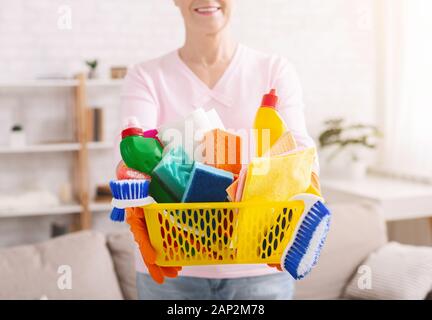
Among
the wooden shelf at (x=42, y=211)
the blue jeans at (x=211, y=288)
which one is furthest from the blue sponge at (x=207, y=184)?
the wooden shelf at (x=42, y=211)

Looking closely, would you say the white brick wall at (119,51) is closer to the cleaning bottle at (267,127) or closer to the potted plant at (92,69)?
the potted plant at (92,69)

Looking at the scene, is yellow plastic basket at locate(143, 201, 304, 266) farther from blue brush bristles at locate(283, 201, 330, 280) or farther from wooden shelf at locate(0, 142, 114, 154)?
wooden shelf at locate(0, 142, 114, 154)

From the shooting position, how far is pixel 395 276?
1.68 m

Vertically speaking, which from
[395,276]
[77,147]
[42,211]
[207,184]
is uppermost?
[207,184]

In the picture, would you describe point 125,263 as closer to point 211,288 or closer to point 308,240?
point 211,288

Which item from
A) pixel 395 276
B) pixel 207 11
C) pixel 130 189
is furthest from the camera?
pixel 395 276

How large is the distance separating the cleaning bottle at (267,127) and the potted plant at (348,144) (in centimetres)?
201

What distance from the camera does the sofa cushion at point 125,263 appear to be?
1589 mm

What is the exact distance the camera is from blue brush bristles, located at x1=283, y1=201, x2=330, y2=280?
519 millimetres

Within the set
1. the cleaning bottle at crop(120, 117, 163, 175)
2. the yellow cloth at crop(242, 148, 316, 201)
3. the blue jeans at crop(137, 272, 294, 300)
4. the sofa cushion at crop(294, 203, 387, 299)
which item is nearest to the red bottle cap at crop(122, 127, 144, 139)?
the cleaning bottle at crop(120, 117, 163, 175)

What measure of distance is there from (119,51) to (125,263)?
1327 millimetres

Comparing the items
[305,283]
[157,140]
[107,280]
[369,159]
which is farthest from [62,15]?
[369,159]

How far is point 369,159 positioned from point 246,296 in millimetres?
2058

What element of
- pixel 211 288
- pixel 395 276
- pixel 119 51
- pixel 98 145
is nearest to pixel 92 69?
pixel 119 51
